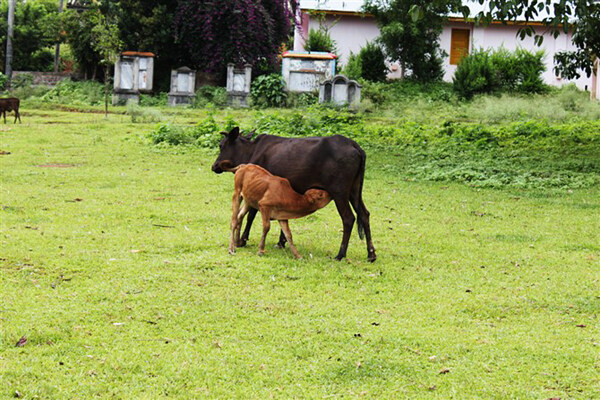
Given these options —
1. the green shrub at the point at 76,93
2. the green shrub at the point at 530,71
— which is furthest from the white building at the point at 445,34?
the green shrub at the point at 76,93

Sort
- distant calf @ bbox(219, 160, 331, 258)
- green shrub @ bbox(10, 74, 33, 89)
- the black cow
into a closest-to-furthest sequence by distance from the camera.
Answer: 1. distant calf @ bbox(219, 160, 331, 258)
2. the black cow
3. green shrub @ bbox(10, 74, 33, 89)

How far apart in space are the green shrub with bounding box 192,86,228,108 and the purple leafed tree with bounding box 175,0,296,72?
139cm

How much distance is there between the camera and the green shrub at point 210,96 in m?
28.5

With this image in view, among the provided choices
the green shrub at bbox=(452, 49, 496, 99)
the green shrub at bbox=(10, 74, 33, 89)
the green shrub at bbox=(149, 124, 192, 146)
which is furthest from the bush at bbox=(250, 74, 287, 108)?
the green shrub at bbox=(10, 74, 33, 89)

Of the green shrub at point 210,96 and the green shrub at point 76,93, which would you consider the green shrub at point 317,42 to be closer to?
the green shrub at point 210,96

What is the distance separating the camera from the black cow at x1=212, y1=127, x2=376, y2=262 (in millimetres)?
7820

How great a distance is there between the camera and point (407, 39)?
32.2 meters

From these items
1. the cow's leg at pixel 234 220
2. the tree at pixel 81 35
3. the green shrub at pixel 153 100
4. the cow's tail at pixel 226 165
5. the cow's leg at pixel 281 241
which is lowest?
the cow's leg at pixel 281 241

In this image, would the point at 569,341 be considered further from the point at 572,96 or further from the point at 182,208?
the point at 572,96

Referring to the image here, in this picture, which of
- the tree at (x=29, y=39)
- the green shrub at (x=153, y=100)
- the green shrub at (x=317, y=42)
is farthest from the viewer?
the tree at (x=29, y=39)

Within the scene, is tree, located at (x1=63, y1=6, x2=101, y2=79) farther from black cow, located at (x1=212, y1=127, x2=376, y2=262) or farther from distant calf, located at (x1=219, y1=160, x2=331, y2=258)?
distant calf, located at (x1=219, y1=160, x2=331, y2=258)

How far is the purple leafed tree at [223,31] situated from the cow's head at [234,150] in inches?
885

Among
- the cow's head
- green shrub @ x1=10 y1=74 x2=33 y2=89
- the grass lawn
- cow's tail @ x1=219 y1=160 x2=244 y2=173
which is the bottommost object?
the grass lawn

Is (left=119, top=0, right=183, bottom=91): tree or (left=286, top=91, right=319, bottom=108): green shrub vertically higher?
(left=119, top=0, right=183, bottom=91): tree
